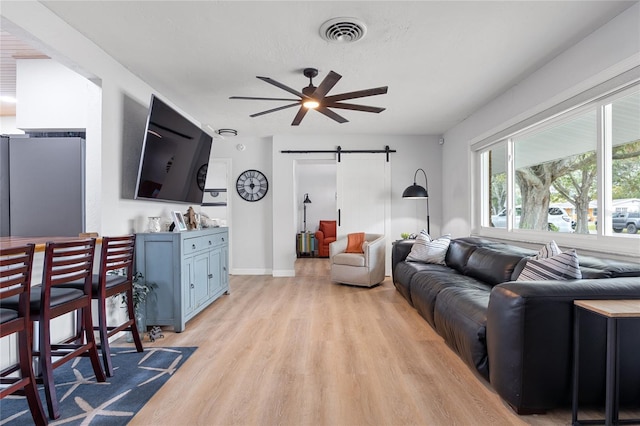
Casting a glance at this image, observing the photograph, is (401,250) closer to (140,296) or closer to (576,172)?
(576,172)

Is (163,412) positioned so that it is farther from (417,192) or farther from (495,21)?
(417,192)

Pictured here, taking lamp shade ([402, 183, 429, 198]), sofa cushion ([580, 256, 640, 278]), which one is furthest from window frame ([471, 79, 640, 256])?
lamp shade ([402, 183, 429, 198])

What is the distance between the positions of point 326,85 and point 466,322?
2.07 meters

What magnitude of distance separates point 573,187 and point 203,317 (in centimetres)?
382

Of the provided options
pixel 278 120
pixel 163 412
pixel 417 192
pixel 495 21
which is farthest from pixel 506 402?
pixel 278 120

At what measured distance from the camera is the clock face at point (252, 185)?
19.5ft

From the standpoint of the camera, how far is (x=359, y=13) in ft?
7.45

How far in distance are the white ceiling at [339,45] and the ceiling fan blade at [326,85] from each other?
0.32m

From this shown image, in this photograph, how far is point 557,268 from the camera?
207 cm

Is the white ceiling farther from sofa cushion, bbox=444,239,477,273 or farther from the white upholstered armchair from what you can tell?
the white upholstered armchair

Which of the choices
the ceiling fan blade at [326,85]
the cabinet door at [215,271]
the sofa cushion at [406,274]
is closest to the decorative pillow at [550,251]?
the sofa cushion at [406,274]

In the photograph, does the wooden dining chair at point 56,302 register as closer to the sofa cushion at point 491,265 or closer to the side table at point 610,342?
the side table at point 610,342

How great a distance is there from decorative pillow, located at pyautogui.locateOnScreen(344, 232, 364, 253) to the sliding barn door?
14.5 inches

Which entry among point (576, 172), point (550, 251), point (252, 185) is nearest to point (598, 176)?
point (576, 172)
